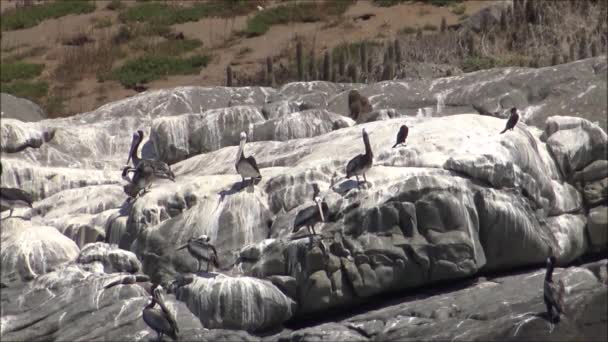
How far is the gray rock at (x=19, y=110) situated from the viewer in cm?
2928

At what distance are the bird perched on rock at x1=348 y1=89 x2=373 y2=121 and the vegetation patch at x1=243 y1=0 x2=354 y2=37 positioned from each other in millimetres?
14038

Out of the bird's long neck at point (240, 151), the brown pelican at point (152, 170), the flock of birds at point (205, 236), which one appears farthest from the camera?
the brown pelican at point (152, 170)

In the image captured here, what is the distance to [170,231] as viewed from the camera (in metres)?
21.2

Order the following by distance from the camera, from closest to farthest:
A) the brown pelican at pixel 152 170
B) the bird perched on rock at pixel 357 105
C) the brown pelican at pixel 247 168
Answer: the brown pelican at pixel 247 168 → the brown pelican at pixel 152 170 → the bird perched on rock at pixel 357 105

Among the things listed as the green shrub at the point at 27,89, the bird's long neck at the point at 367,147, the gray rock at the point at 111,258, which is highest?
the bird's long neck at the point at 367,147

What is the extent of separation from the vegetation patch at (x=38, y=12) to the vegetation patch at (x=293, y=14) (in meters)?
5.63

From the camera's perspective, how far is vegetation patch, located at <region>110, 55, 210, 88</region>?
120 ft

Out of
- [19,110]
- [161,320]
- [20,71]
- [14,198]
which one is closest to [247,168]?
[161,320]

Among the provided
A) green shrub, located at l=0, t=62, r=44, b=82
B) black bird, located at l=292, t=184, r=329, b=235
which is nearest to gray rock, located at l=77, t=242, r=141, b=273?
black bird, located at l=292, t=184, r=329, b=235

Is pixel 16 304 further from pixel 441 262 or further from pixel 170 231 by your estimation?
pixel 441 262

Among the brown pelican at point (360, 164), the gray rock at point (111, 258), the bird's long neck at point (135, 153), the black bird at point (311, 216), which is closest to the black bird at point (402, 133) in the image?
the brown pelican at point (360, 164)

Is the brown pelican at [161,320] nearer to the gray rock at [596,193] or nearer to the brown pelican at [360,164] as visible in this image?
the brown pelican at [360,164]

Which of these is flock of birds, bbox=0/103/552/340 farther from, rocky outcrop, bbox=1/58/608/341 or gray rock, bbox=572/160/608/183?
gray rock, bbox=572/160/608/183

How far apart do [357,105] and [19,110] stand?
27.0ft
